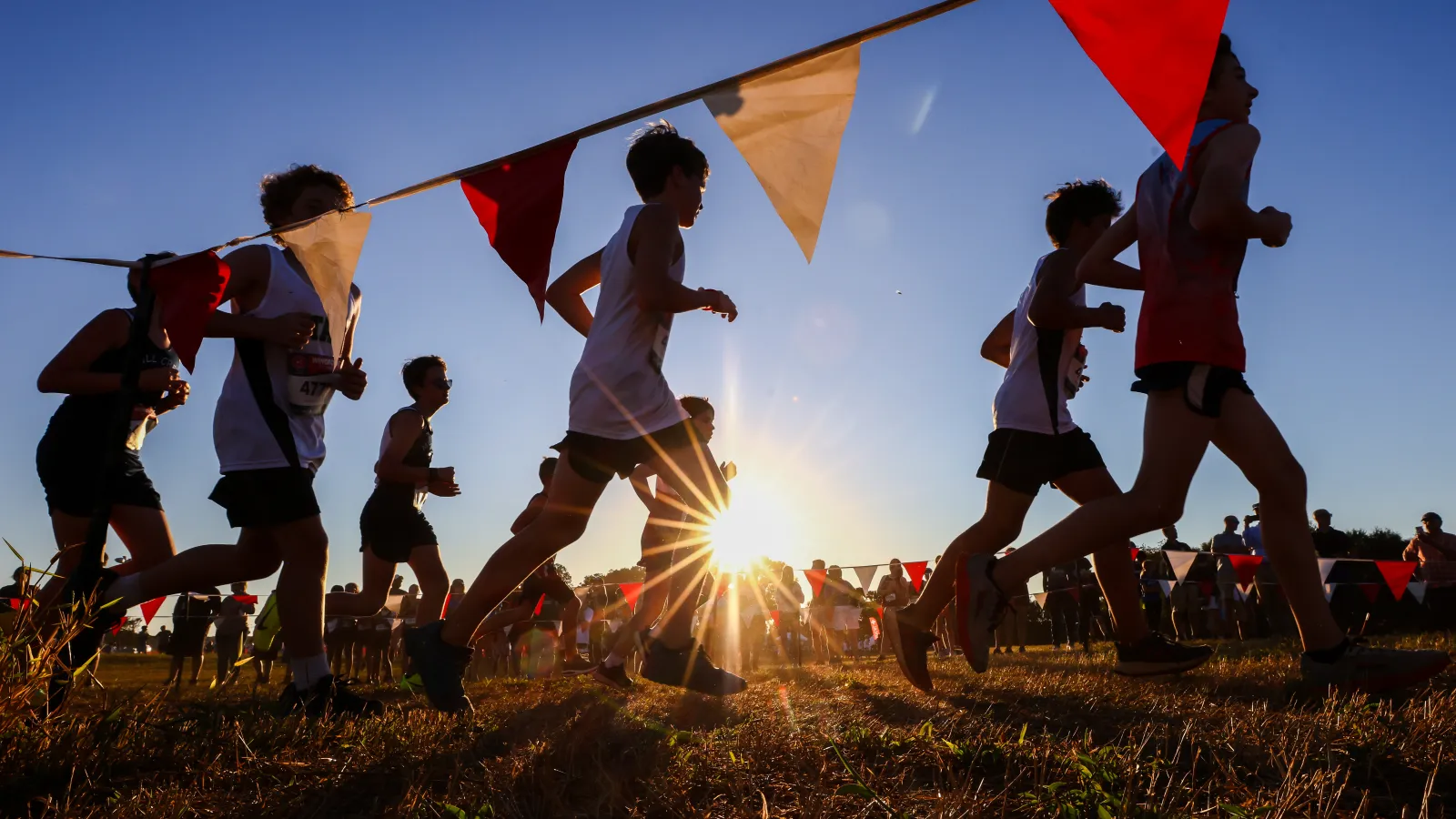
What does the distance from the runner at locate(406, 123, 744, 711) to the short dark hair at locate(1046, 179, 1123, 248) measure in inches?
67.3

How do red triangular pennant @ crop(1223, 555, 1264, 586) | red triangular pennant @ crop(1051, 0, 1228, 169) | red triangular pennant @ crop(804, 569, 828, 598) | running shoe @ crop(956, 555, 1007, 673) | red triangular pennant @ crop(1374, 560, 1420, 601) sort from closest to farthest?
red triangular pennant @ crop(1051, 0, 1228, 169)
running shoe @ crop(956, 555, 1007, 673)
red triangular pennant @ crop(1374, 560, 1420, 601)
red triangular pennant @ crop(1223, 555, 1264, 586)
red triangular pennant @ crop(804, 569, 828, 598)

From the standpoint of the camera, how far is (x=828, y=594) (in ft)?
55.1

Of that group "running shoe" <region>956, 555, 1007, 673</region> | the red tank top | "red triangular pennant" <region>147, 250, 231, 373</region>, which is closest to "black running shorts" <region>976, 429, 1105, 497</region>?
"running shoe" <region>956, 555, 1007, 673</region>

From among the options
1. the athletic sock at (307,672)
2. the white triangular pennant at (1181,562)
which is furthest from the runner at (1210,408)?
the white triangular pennant at (1181,562)

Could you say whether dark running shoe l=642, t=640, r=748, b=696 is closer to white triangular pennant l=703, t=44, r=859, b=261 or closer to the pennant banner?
white triangular pennant l=703, t=44, r=859, b=261

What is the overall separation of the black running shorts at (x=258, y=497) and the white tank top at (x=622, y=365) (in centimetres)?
110

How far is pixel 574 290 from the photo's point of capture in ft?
13.3

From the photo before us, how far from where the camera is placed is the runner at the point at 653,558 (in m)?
5.36

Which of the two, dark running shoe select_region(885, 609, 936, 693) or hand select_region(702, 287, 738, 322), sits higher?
hand select_region(702, 287, 738, 322)

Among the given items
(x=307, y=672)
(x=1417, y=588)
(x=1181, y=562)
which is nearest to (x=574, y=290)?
(x=307, y=672)

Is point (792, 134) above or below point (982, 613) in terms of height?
above

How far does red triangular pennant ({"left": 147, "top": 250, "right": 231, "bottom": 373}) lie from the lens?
3.55 m

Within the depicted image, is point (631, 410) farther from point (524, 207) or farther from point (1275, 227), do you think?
point (1275, 227)

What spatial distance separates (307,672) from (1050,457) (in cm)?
318
